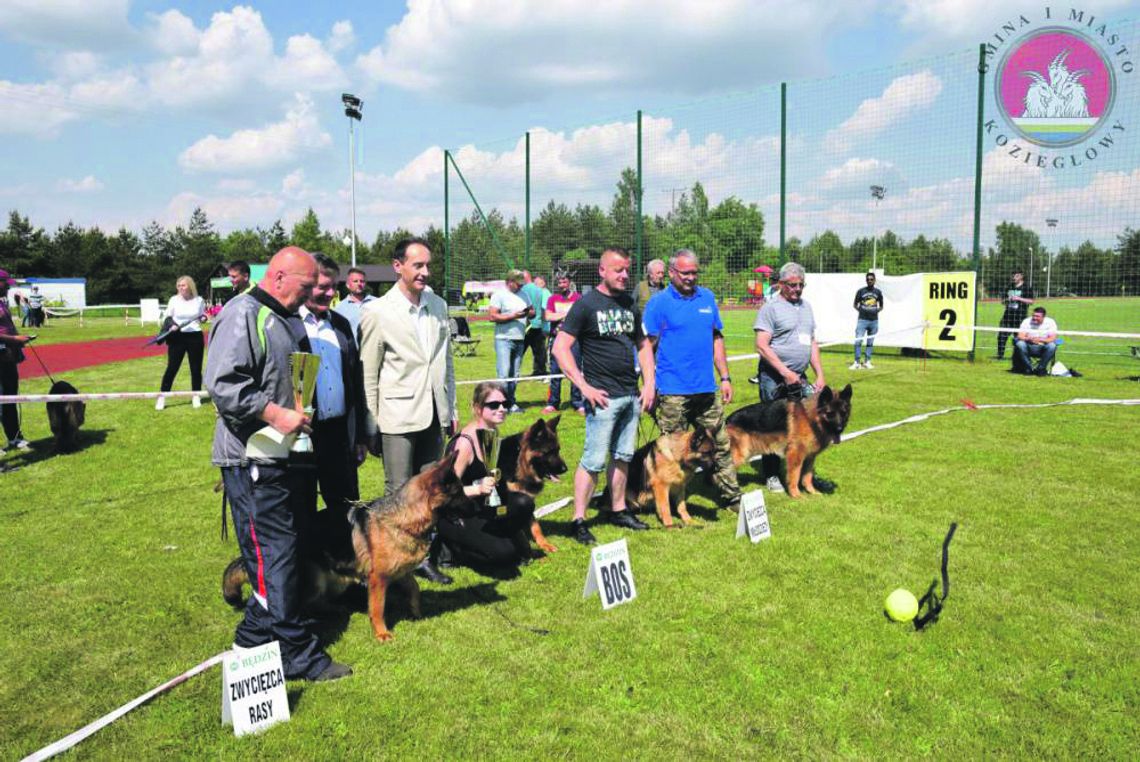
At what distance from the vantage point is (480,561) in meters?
4.91

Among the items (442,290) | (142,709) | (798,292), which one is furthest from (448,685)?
(442,290)

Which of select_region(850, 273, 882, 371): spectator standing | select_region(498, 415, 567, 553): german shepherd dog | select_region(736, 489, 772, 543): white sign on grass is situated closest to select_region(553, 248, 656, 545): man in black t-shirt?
select_region(498, 415, 567, 553): german shepherd dog

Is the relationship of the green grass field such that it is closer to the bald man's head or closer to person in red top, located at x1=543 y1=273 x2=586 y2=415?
the bald man's head

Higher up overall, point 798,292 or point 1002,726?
point 798,292

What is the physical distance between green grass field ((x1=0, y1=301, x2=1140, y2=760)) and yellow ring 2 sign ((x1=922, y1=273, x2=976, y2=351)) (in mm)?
10362

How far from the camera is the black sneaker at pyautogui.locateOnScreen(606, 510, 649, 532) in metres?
5.75

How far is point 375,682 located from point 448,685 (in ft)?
1.22

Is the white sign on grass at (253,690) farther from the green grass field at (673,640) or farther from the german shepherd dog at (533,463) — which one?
the german shepherd dog at (533,463)

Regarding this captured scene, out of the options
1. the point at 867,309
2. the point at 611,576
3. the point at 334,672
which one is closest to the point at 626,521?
the point at 611,576

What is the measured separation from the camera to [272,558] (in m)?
3.32

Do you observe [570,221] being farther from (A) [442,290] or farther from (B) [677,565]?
(B) [677,565]

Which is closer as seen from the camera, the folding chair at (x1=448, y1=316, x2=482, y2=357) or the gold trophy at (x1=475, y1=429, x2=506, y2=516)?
the gold trophy at (x1=475, y1=429, x2=506, y2=516)

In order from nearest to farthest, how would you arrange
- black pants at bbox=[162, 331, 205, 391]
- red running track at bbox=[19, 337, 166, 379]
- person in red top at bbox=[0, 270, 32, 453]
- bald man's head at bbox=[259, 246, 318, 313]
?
bald man's head at bbox=[259, 246, 318, 313]
person in red top at bbox=[0, 270, 32, 453]
black pants at bbox=[162, 331, 205, 391]
red running track at bbox=[19, 337, 166, 379]

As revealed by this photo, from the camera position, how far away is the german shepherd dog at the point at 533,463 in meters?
5.28
